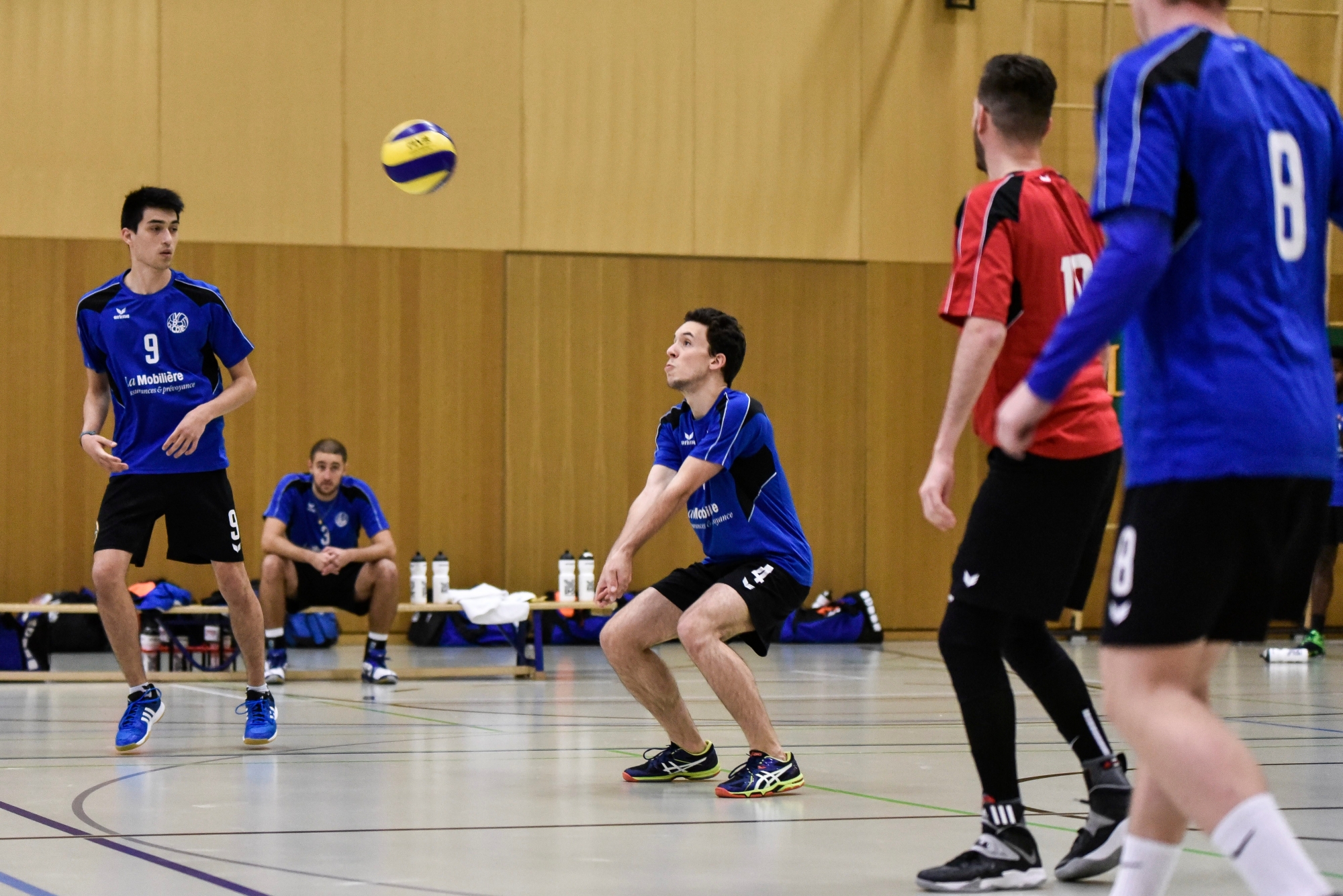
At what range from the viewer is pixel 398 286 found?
43.6 ft

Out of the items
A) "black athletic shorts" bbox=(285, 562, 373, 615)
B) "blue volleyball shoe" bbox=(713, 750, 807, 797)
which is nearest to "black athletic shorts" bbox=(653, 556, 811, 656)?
"blue volleyball shoe" bbox=(713, 750, 807, 797)

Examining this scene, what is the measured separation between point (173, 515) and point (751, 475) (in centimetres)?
240

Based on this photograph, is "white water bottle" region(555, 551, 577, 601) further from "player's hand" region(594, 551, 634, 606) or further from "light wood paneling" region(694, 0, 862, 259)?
"player's hand" region(594, 551, 634, 606)

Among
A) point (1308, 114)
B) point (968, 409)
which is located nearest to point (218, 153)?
point (968, 409)

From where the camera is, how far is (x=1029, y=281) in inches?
143

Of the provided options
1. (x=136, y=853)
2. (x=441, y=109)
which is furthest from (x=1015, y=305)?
(x=441, y=109)

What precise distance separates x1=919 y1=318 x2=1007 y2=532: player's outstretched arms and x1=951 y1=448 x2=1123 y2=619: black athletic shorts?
153mm

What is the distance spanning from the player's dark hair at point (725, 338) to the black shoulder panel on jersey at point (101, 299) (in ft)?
7.96

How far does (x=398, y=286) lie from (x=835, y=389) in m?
4.02

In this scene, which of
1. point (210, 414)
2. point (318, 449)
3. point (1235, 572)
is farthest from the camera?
point (318, 449)

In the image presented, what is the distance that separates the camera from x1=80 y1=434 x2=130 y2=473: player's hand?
588 cm

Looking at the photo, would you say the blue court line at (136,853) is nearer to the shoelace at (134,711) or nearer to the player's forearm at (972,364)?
the shoelace at (134,711)

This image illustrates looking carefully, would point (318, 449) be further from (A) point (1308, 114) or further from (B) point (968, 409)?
(A) point (1308, 114)

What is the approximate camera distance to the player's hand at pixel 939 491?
10.5 feet
